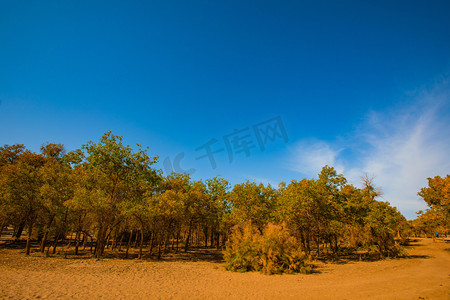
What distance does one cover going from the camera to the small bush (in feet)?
52.3

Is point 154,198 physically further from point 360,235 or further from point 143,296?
point 360,235

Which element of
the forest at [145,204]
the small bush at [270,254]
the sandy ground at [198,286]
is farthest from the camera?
the forest at [145,204]

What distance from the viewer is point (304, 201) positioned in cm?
2178

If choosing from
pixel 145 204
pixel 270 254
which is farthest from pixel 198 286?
pixel 145 204

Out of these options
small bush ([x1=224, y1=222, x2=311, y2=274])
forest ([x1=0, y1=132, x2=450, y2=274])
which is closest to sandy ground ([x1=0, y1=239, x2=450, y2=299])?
small bush ([x1=224, y1=222, x2=311, y2=274])

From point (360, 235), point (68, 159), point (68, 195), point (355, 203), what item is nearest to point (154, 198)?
point (68, 195)

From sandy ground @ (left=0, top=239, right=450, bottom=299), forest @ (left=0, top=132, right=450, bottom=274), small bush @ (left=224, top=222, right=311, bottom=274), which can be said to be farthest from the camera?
forest @ (left=0, top=132, right=450, bottom=274)

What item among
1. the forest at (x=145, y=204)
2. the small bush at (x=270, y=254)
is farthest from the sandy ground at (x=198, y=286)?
the forest at (x=145, y=204)

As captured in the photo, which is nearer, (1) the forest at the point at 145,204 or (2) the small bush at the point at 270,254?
(2) the small bush at the point at 270,254

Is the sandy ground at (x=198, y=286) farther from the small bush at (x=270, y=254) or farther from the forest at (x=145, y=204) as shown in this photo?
the forest at (x=145, y=204)

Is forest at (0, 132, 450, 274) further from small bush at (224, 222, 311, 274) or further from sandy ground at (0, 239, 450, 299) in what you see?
sandy ground at (0, 239, 450, 299)

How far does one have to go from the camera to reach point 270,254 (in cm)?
1590

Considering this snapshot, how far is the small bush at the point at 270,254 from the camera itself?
15938 mm

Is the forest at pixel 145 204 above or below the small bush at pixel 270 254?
above
